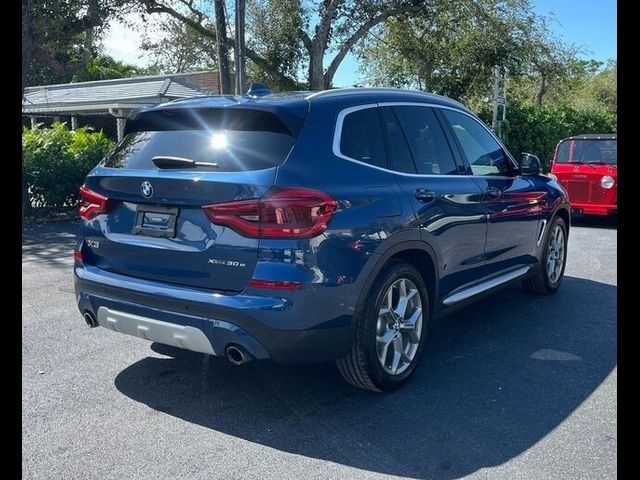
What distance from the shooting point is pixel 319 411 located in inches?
156

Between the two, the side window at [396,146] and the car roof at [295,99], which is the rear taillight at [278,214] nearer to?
the car roof at [295,99]

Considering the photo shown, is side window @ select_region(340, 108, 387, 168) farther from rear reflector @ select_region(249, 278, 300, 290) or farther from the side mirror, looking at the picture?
the side mirror

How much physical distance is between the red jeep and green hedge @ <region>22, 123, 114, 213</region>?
27.9 ft

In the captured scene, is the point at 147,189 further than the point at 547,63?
No

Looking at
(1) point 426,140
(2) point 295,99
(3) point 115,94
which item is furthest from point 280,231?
(3) point 115,94

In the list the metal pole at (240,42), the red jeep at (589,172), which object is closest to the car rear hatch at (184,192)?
the red jeep at (589,172)

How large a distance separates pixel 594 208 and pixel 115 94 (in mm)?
18422

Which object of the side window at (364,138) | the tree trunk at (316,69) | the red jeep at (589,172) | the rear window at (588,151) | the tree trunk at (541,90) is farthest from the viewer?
the tree trunk at (541,90)

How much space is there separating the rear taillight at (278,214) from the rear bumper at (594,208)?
362 inches

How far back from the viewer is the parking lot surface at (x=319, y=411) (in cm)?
334

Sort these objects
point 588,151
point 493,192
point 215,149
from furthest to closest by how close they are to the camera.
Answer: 1. point 588,151
2. point 493,192
3. point 215,149

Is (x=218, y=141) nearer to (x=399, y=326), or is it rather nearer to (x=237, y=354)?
(x=237, y=354)
